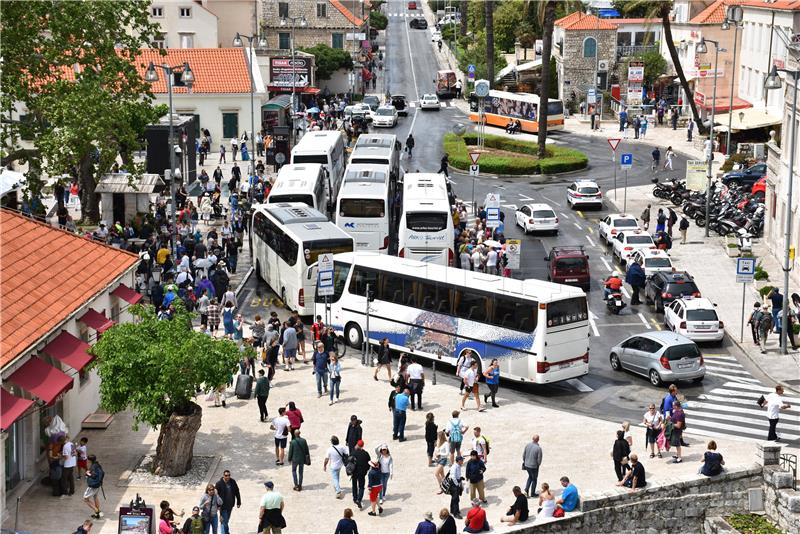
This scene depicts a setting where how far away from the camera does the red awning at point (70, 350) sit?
2964 centimetres

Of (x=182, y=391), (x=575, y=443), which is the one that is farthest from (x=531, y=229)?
(x=182, y=391)

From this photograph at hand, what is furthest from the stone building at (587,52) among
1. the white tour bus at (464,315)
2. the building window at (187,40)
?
the white tour bus at (464,315)

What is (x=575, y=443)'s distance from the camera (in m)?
32.4

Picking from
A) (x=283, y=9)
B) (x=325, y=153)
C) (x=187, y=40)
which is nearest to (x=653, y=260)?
(x=325, y=153)

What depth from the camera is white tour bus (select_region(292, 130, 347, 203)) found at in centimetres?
5969

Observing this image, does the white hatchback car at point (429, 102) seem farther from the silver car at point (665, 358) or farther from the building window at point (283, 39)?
the silver car at point (665, 358)

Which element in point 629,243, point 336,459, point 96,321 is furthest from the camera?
point 629,243

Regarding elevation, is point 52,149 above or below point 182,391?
above

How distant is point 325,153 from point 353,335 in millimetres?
19862

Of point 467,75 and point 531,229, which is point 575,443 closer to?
point 531,229

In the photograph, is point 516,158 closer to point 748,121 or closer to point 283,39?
point 748,121

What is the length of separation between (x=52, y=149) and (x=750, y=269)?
1014 inches

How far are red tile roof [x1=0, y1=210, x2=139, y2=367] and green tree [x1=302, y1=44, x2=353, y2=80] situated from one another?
2818 inches

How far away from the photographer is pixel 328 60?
10594 centimetres
